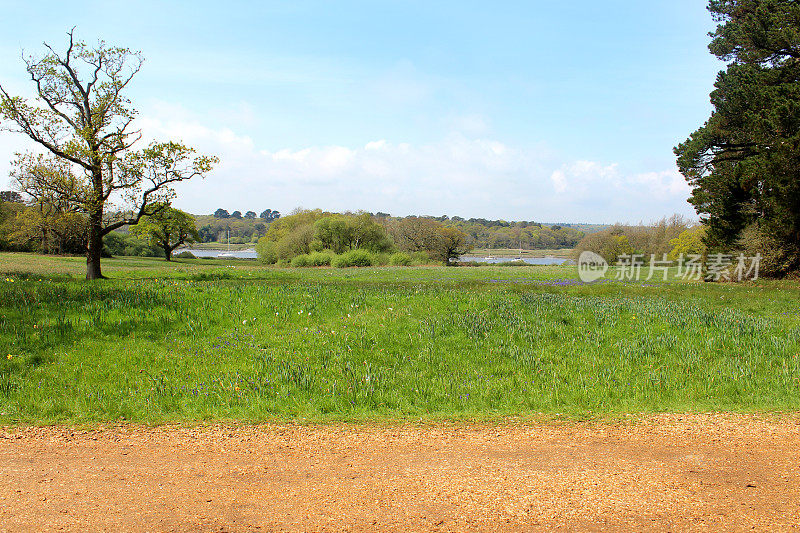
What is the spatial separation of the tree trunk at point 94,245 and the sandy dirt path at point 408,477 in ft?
66.5

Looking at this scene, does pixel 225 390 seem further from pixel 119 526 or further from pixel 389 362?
pixel 119 526

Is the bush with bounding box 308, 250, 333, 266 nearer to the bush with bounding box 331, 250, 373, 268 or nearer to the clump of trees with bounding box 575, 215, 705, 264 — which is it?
the bush with bounding box 331, 250, 373, 268

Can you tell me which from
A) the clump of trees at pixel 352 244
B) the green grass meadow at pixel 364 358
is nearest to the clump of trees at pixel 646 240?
the clump of trees at pixel 352 244

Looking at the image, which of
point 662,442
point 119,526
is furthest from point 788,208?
point 119,526

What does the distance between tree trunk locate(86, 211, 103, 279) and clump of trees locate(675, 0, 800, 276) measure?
32.7m

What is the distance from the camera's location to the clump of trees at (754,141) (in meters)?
22.5

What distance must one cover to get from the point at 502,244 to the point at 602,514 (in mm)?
142950

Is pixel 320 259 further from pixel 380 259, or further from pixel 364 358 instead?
pixel 364 358

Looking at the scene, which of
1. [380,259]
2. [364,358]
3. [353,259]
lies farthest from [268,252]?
[364,358]

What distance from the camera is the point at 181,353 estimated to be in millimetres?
8727

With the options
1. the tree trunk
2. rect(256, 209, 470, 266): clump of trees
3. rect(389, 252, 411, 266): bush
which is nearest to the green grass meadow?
the tree trunk

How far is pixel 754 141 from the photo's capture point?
26.5 meters

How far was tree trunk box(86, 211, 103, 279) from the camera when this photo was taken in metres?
23.3

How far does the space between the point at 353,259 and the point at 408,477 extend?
48.5 metres
